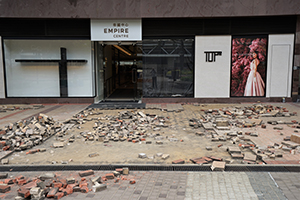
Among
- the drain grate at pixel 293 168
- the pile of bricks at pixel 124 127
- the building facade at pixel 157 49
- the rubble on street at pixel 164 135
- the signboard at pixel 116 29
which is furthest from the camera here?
the signboard at pixel 116 29

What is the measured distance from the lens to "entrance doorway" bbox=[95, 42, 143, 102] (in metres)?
14.6

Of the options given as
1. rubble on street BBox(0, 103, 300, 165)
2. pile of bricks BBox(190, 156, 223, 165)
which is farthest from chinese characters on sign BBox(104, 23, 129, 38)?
pile of bricks BBox(190, 156, 223, 165)

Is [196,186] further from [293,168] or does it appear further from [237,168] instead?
[293,168]

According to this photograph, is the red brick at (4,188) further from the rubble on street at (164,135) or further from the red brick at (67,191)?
the rubble on street at (164,135)

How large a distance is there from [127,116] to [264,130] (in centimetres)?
490

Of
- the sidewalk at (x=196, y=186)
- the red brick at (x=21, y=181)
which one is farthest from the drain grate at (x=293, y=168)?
the red brick at (x=21, y=181)

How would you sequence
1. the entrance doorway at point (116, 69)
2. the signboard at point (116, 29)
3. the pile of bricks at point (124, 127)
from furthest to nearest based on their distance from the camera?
the entrance doorway at point (116, 69)
the signboard at point (116, 29)
the pile of bricks at point (124, 127)

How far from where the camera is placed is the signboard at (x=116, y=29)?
13281mm

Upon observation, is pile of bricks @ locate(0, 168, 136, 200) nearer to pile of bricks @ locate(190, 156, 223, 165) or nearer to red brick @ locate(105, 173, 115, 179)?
red brick @ locate(105, 173, 115, 179)

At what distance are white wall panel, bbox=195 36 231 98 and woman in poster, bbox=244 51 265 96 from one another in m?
1.17

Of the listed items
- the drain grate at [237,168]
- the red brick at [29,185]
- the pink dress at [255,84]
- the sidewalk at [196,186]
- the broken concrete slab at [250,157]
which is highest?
the pink dress at [255,84]

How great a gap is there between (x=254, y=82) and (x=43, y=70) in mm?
11373

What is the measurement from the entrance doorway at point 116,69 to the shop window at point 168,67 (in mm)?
460

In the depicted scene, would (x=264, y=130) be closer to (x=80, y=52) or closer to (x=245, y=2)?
(x=245, y=2)
